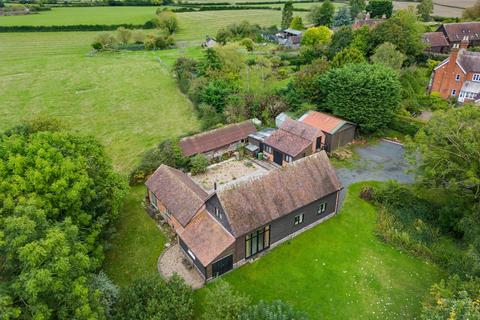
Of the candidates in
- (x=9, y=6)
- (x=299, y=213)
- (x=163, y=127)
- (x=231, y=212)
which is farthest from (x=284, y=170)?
(x=9, y=6)

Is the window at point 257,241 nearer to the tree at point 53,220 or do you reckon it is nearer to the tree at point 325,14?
the tree at point 53,220

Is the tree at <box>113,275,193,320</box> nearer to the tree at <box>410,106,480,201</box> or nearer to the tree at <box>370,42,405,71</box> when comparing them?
the tree at <box>410,106,480,201</box>

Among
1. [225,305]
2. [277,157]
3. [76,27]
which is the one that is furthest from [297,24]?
[225,305]

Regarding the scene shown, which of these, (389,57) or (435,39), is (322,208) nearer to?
(389,57)

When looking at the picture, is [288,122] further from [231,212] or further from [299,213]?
[231,212]

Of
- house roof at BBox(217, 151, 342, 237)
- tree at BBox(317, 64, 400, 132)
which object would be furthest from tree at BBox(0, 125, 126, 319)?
tree at BBox(317, 64, 400, 132)
